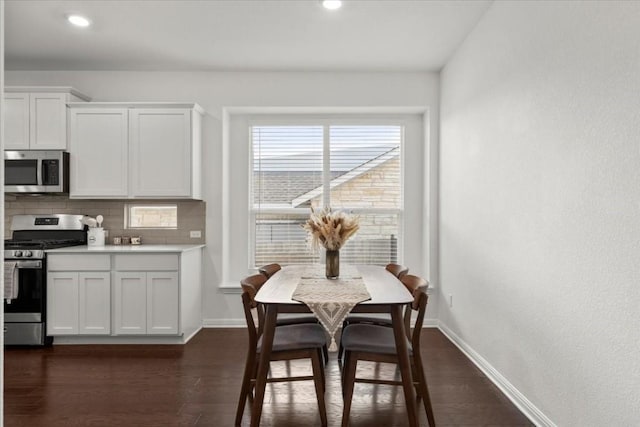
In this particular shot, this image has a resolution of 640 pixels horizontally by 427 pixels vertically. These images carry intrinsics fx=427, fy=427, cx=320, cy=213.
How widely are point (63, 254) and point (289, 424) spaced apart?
9.24 ft

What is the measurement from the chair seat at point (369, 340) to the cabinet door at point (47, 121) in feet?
11.6

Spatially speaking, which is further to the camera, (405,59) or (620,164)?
(405,59)

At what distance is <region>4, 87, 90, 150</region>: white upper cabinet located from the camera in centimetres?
429

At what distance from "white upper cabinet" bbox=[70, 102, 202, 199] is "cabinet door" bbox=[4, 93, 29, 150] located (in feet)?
1.56

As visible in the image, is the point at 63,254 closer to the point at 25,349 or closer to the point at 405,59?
the point at 25,349

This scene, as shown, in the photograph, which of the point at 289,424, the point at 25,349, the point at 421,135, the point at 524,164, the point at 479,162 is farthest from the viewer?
the point at 421,135

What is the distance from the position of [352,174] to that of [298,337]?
2729 millimetres

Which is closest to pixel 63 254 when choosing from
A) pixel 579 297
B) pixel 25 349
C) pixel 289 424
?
pixel 25 349

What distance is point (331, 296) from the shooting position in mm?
2457

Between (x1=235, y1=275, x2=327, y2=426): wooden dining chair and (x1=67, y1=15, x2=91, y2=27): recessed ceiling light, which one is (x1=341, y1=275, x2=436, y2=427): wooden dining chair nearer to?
(x1=235, y1=275, x2=327, y2=426): wooden dining chair

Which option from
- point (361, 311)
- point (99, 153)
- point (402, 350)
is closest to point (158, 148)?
point (99, 153)

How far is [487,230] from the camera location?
3.33 metres

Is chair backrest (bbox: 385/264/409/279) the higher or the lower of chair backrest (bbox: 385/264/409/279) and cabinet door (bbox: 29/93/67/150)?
the lower

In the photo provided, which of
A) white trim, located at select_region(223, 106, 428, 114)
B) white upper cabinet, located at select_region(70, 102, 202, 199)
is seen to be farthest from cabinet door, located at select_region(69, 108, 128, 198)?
white trim, located at select_region(223, 106, 428, 114)
